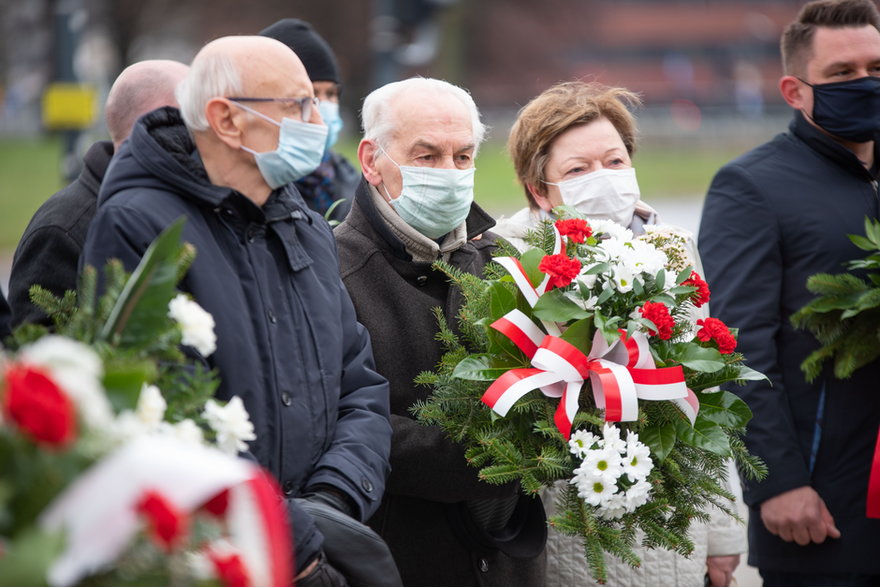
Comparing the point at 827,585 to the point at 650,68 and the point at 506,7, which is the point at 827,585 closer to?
the point at 506,7

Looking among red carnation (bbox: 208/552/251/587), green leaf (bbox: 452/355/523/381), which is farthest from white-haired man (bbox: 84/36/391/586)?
red carnation (bbox: 208/552/251/587)

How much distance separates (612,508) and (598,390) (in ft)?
1.10

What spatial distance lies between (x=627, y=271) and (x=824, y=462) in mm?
1414

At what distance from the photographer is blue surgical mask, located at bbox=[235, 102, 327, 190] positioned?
3002mm

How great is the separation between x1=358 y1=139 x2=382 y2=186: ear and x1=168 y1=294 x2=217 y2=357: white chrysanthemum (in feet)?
5.02

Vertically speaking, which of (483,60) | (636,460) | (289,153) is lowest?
(483,60)

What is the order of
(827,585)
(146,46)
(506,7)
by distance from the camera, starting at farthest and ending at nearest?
(506,7) < (146,46) < (827,585)

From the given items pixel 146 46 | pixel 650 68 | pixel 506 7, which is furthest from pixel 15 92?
pixel 650 68

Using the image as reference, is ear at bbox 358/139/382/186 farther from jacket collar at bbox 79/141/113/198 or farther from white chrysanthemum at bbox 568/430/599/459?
white chrysanthemum at bbox 568/430/599/459

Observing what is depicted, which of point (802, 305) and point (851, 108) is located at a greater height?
point (851, 108)

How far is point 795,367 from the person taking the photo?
13.9ft

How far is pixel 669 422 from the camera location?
3.31 m

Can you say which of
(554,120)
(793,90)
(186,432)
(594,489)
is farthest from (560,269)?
(793,90)

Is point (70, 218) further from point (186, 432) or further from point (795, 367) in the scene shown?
point (795, 367)
